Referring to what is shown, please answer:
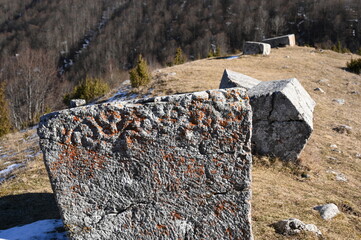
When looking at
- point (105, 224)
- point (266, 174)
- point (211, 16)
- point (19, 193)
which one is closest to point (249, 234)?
point (105, 224)

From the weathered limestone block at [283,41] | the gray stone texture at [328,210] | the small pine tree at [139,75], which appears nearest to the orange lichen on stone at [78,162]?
the gray stone texture at [328,210]

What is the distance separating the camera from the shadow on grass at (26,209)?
482cm

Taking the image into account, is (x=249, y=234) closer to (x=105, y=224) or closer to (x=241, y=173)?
(x=241, y=173)

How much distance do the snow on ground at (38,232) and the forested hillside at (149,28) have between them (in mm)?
49268

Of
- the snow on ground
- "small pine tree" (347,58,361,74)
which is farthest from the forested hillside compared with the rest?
the snow on ground

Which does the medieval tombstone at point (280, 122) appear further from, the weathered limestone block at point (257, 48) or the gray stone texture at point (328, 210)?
the weathered limestone block at point (257, 48)

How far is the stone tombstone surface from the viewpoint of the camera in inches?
119

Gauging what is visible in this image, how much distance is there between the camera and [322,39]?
6881 centimetres

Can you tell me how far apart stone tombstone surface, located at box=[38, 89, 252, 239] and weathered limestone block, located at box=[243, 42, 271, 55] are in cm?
1768

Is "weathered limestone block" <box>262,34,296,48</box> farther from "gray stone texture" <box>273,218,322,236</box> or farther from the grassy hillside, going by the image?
"gray stone texture" <box>273,218,322,236</box>

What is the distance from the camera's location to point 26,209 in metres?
5.24

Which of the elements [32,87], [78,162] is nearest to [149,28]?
[32,87]

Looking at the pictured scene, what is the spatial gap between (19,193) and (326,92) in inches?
481

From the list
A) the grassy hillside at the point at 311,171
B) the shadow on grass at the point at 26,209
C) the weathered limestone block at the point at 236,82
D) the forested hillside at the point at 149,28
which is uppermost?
the forested hillside at the point at 149,28
